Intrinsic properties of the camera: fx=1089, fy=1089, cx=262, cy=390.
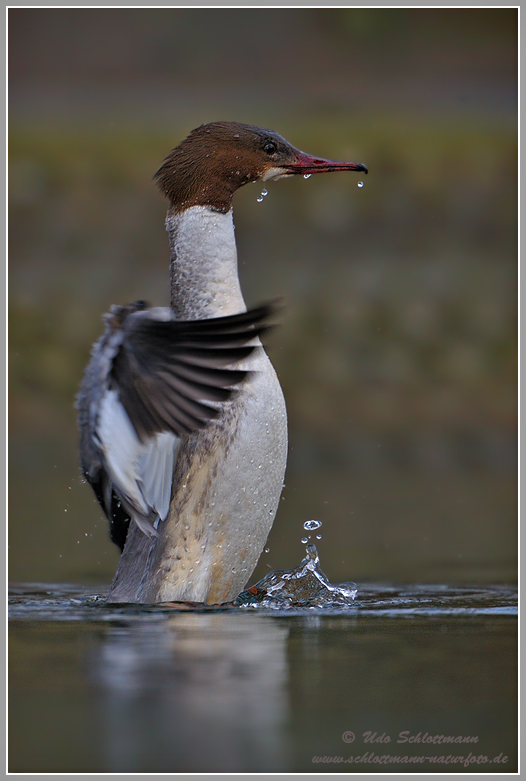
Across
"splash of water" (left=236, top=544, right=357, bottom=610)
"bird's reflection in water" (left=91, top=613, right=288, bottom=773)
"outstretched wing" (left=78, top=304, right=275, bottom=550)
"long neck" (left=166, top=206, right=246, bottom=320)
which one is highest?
"long neck" (left=166, top=206, right=246, bottom=320)

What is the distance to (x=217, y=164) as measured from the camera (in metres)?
3.83

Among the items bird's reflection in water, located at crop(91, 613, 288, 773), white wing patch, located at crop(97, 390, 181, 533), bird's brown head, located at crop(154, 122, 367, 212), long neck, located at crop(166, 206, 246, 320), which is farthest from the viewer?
bird's brown head, located at crop(154, 122, 367, 212)

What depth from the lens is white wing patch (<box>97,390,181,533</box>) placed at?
125 inches

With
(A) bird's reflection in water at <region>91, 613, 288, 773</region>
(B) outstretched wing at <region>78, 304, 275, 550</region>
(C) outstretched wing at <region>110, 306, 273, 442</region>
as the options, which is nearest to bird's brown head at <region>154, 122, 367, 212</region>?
(B) outstretched wing at <region>78, 304, 275, 550</region>

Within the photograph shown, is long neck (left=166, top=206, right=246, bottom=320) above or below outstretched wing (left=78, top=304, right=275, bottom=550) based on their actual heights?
above

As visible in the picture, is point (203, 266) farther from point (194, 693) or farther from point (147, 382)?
point (194, 693)

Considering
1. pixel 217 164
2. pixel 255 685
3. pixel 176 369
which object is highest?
pixel 217 164

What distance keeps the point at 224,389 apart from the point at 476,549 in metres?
2.41

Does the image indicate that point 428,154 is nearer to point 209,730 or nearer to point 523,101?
point 523,101

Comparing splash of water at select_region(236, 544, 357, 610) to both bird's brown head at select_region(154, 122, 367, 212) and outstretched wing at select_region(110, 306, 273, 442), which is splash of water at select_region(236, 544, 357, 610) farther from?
bird's brown head at select_region(154, 122, 367, 212)

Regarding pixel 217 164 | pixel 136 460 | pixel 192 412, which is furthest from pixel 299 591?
pixel 217 164

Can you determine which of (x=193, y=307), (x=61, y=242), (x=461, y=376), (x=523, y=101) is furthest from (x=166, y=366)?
(x=61, y=242)

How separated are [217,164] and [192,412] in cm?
115

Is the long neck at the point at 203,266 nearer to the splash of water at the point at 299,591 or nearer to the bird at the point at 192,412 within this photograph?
the bird at the point at 192,412
